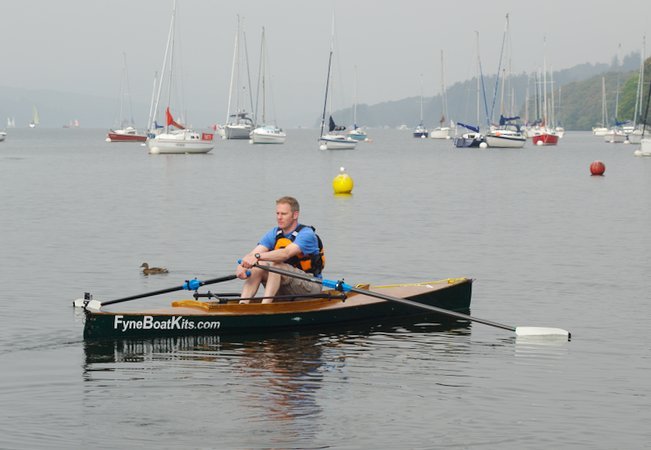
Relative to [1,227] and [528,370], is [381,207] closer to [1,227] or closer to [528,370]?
[1,227]

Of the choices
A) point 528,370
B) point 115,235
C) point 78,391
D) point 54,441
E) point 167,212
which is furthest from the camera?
point 167,212

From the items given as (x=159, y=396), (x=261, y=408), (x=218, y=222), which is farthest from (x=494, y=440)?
(x=218, y=222)

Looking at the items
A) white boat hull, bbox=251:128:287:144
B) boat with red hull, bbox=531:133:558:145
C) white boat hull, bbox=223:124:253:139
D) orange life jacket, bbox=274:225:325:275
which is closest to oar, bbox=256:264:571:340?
orange life jacket, bbox=274:225:325:275

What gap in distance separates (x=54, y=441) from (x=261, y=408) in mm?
2322

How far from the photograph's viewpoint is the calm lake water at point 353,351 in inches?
461

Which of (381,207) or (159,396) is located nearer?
(159,396)

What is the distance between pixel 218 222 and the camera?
3800 centimetres

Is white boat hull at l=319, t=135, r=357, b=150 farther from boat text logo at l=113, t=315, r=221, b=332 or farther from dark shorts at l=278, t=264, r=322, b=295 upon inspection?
boat text logo at l=113, t=315, r=221, b=332

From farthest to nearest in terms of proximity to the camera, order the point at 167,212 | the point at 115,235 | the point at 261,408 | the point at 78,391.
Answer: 1. the point at 167,212
2. the point at 115,235
3. the point at 78,391
4. the point at 261,408

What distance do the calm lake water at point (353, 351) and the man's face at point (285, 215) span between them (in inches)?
67.8

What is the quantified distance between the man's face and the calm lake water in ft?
5.65

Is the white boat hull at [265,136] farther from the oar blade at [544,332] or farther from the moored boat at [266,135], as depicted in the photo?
the oar blade at [544,332]

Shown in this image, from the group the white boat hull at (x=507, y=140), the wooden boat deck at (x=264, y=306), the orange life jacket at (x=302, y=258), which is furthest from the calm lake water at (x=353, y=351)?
the white boat hull at (x=507, y=140)

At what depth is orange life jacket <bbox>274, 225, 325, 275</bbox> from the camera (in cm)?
1625
